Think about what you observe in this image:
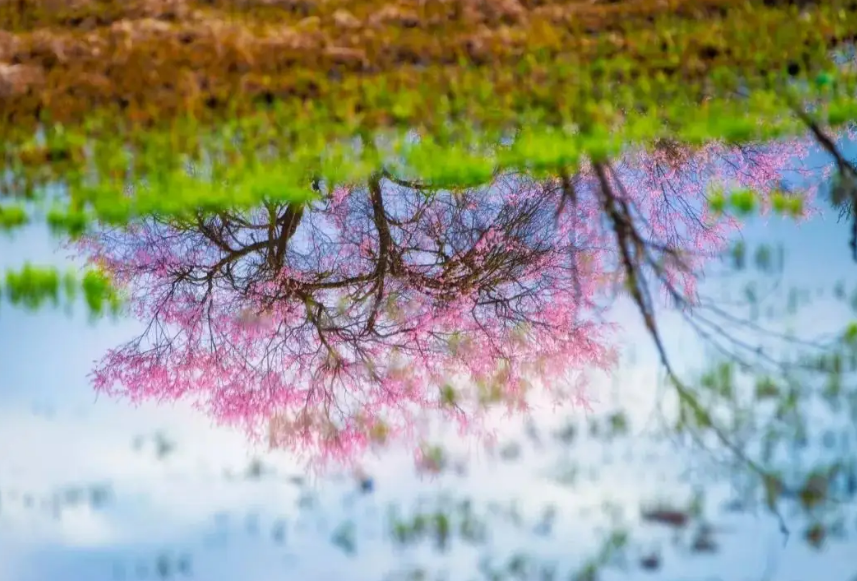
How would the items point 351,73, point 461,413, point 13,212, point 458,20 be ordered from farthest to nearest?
point 458,20, point 351,73, point 13,212, point 461,413

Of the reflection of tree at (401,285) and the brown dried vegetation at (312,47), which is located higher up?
the brown dried vegetation at (312,47)

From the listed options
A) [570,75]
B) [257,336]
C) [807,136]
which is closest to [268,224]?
[257,336]

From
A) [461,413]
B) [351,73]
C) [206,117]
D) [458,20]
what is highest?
[458,20]

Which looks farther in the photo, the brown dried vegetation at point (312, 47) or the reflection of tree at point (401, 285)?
the brown dried vegetation at point (312, 47)

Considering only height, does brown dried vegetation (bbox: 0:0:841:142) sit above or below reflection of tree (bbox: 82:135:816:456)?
above

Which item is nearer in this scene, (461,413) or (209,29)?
(461,413)

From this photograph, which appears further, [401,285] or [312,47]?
[312,47]

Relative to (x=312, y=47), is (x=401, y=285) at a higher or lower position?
lower

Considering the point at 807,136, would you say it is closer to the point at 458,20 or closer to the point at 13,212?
the point at 458,20
